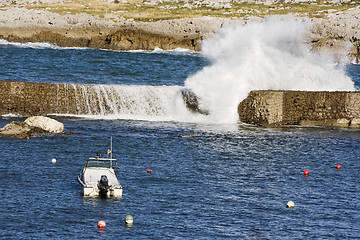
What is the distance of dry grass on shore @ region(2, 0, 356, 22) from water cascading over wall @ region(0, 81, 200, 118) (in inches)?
3326

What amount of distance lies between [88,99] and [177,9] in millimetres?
112428

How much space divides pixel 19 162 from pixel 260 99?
18877 mm

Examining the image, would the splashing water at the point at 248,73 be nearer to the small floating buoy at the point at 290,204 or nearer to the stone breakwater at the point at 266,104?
the stone breakwater at the point at 266,104

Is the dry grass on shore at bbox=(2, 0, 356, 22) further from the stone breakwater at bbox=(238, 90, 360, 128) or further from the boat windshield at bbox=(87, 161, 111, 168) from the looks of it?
the boat windshield at bbox=(87, 161, 111, 168)

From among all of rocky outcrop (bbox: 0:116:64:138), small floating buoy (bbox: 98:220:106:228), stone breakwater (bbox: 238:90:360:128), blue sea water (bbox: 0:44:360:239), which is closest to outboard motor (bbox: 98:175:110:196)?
blue sea water (bbox: 0:44:360:239)

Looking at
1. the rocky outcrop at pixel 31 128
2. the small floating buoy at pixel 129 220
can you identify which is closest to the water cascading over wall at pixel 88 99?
the rocky outcrop at pixel 31 128

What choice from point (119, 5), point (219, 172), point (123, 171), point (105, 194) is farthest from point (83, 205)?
point (119, 5)

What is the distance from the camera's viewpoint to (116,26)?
11931 cm

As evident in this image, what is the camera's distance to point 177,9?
159 meters

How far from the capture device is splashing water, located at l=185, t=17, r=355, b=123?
50.7 m

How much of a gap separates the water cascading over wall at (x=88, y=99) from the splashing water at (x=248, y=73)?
2.18 m

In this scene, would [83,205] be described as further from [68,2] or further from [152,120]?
[68,2]

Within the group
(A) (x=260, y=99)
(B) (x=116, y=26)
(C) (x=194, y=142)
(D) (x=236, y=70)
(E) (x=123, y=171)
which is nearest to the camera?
(E) (x=123, y=171)

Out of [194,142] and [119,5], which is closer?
[194,142]
